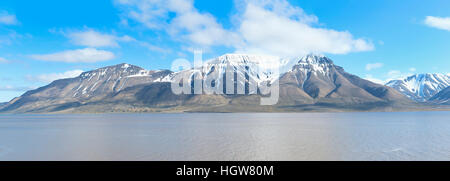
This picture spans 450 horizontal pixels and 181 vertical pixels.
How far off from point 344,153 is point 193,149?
31347 mm

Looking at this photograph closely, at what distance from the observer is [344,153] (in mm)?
63000

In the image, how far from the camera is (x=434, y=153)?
6200 centimetres
